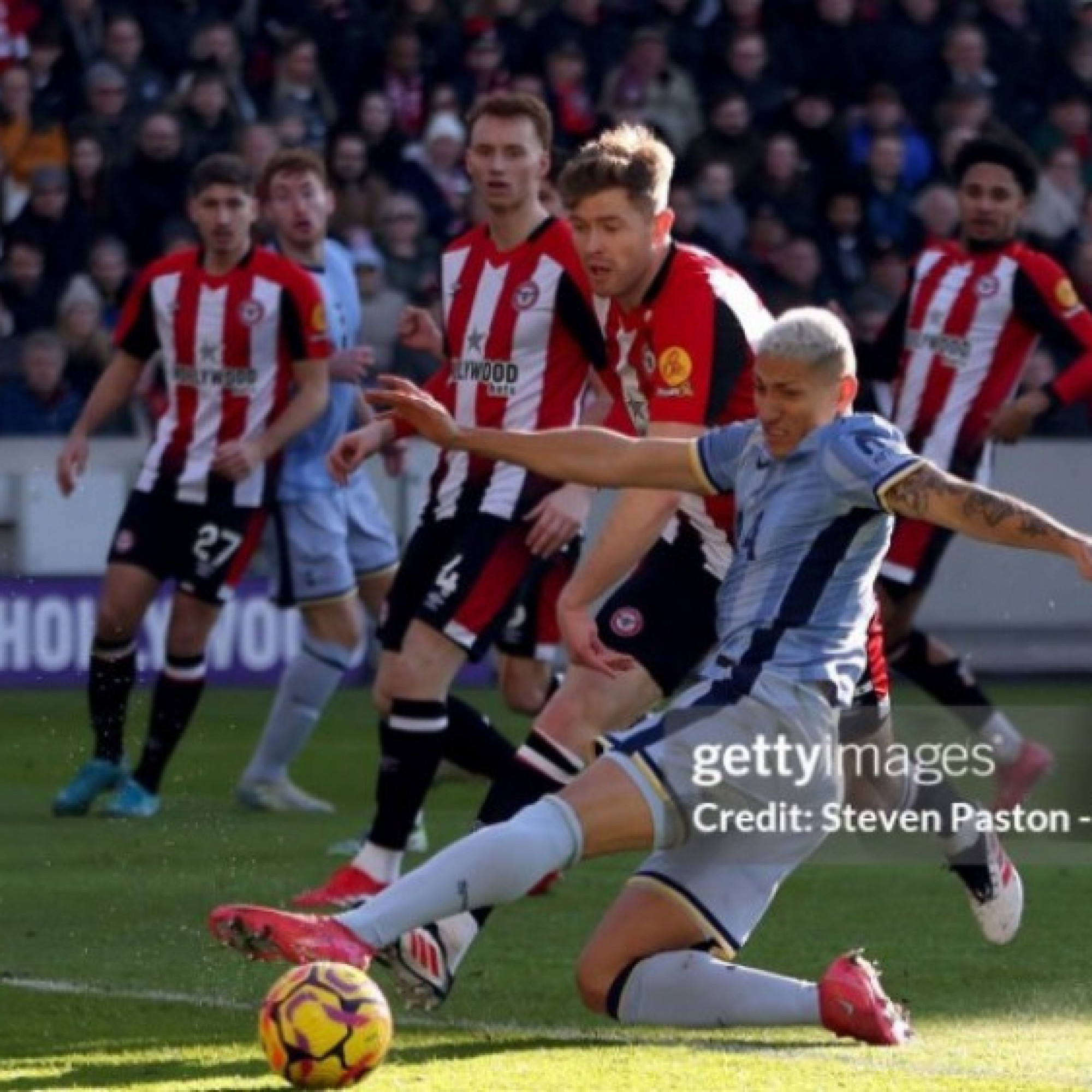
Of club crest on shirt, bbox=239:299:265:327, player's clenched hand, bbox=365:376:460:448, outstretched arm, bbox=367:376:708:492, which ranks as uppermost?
player's clenched hand, bbox=365:376:460:448

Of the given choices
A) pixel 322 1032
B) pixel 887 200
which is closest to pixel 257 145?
pixel 887 200

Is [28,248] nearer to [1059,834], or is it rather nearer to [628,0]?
[628,0]

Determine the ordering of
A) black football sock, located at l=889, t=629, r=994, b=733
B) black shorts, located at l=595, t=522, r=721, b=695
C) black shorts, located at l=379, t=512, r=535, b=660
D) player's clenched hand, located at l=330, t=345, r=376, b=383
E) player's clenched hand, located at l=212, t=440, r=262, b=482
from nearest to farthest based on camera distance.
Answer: black shorts, located at l=595, t=522, r=721, b=695
black shorts, located at l=379, t=512, r=535, b=660
player's clenched hand, located at l=212, t=440, r=262, b=482
player's clenched hand, located at l=330, t=345, r=376, b=383
black football sock, located at l=889, t=629, r=994, b=733

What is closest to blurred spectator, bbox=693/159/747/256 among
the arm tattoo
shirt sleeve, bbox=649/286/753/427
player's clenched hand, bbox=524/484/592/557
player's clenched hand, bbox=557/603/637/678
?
player's clenched hand, bbox=524/484/592/557

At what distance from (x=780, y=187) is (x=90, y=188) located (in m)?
4.15

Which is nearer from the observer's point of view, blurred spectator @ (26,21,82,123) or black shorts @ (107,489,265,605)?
black shorts @ (107,489,265,605)

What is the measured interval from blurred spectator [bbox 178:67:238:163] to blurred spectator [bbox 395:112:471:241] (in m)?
1.12

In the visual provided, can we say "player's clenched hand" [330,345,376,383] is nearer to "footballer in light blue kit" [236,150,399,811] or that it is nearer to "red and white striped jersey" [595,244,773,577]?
"footballer in light blue kit" [236,150,399,811]

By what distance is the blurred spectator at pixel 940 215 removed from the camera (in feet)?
58.5

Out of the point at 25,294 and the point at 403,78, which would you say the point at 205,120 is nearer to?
the point at 25,294

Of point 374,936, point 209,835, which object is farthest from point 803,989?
point 209,835

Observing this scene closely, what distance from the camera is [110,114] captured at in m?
16.2

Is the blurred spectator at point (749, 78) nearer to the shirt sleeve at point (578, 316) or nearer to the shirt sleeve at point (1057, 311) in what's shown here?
the shirt sleeve at point (1057, 311)

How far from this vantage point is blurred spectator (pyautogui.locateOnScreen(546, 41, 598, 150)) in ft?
57.2
